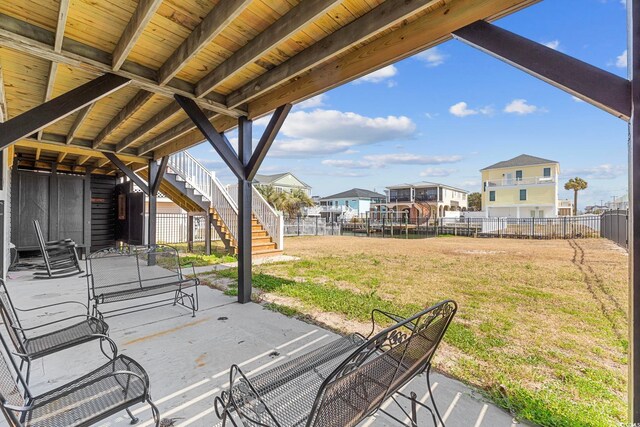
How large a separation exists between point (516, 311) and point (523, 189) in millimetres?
26175

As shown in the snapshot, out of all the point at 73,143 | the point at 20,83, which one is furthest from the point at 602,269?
the point at 73,143

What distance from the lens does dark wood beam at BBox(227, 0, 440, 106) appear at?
2.19 m

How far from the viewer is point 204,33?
2568mm

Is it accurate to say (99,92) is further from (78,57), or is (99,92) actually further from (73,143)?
(73,143)

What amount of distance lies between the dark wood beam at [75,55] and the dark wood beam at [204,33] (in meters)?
0.24

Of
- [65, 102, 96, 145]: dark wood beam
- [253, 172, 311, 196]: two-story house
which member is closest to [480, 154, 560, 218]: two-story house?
[253, 172, 311, 196]: two-story house

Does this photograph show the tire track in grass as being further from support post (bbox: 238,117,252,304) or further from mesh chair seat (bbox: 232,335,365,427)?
support post (bbox: 238,117,252,304)

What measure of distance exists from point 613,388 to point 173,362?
3.62 meters

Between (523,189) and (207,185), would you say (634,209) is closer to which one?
(207,185)

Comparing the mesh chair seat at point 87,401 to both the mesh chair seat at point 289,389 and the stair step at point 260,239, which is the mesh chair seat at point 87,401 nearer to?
the mesh chair seat at point 289,389

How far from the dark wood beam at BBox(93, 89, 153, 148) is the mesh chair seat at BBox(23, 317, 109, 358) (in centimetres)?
304

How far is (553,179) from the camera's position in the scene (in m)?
24.1

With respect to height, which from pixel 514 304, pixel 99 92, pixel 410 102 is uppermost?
pixel 410 102

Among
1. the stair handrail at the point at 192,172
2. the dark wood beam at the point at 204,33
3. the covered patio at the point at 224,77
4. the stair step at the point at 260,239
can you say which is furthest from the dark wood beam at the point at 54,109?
the stair step at the point at 260,239
